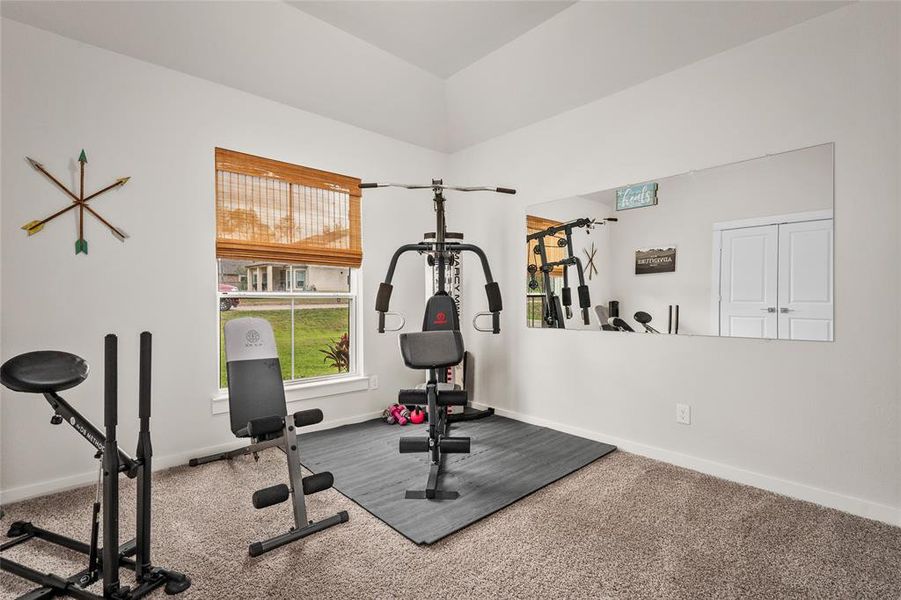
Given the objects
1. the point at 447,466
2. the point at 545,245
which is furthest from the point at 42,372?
the point at 545,245

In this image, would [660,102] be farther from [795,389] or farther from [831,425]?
[831,425]

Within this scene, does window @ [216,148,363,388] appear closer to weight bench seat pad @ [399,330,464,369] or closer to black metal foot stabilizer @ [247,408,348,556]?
weight bench seat pad @ [399,330,464,369]

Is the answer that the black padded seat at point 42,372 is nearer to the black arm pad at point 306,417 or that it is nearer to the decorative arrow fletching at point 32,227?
the black arm pad at point 306,417

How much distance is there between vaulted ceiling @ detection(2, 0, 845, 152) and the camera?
2.55 m

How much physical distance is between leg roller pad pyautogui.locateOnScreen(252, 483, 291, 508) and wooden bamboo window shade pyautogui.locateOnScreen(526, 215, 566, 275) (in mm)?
2608

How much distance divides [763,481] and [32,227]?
4.48 meters

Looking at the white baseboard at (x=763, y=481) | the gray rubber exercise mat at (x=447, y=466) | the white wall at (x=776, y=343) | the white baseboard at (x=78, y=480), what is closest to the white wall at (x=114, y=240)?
the white baseboard at (x=78, y=480)

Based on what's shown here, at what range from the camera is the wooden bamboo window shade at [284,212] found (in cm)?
318

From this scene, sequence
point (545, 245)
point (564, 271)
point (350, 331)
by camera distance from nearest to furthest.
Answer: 1. point (564, 271)
2. point (545, 245)
3. point (350, 331)

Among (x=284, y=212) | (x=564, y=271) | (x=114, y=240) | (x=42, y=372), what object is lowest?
(x=42, y=372)

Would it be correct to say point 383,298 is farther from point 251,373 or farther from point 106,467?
point 106,467

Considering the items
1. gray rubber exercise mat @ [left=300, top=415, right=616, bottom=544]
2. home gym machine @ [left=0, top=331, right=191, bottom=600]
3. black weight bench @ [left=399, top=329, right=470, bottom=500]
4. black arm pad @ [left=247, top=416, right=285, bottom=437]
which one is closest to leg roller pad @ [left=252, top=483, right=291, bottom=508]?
black arm pad @ [left=247, top=416, right=285, bottom=437]

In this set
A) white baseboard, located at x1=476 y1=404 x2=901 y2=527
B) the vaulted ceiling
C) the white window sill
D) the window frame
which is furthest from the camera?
the window frame

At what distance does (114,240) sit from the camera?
2729mm
